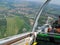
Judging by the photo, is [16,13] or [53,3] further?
[53,3]

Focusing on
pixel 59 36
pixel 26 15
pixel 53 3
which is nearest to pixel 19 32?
pixel 26 15

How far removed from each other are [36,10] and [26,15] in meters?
0.41

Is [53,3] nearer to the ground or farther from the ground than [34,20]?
farther from the ground

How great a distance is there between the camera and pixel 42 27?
5.29 m

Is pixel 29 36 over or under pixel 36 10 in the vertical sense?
under

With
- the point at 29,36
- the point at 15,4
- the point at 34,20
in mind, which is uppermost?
the point at 15,4

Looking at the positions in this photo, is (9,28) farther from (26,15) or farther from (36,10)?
(36,10)

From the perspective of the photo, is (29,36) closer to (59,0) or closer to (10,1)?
(10,1)

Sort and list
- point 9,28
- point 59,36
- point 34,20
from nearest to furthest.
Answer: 1. point 59,36
2. point 9,28
3. point 34,20

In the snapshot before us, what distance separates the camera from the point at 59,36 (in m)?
3.95

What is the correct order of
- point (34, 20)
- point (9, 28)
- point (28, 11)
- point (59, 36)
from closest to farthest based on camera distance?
point (59, 36)
point (9, 28)
point (28, 11)
point (34, 20)

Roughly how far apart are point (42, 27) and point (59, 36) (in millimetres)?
1364

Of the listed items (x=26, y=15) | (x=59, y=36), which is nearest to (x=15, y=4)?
(x=26, y=15)

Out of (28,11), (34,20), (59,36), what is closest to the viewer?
(59,36)
